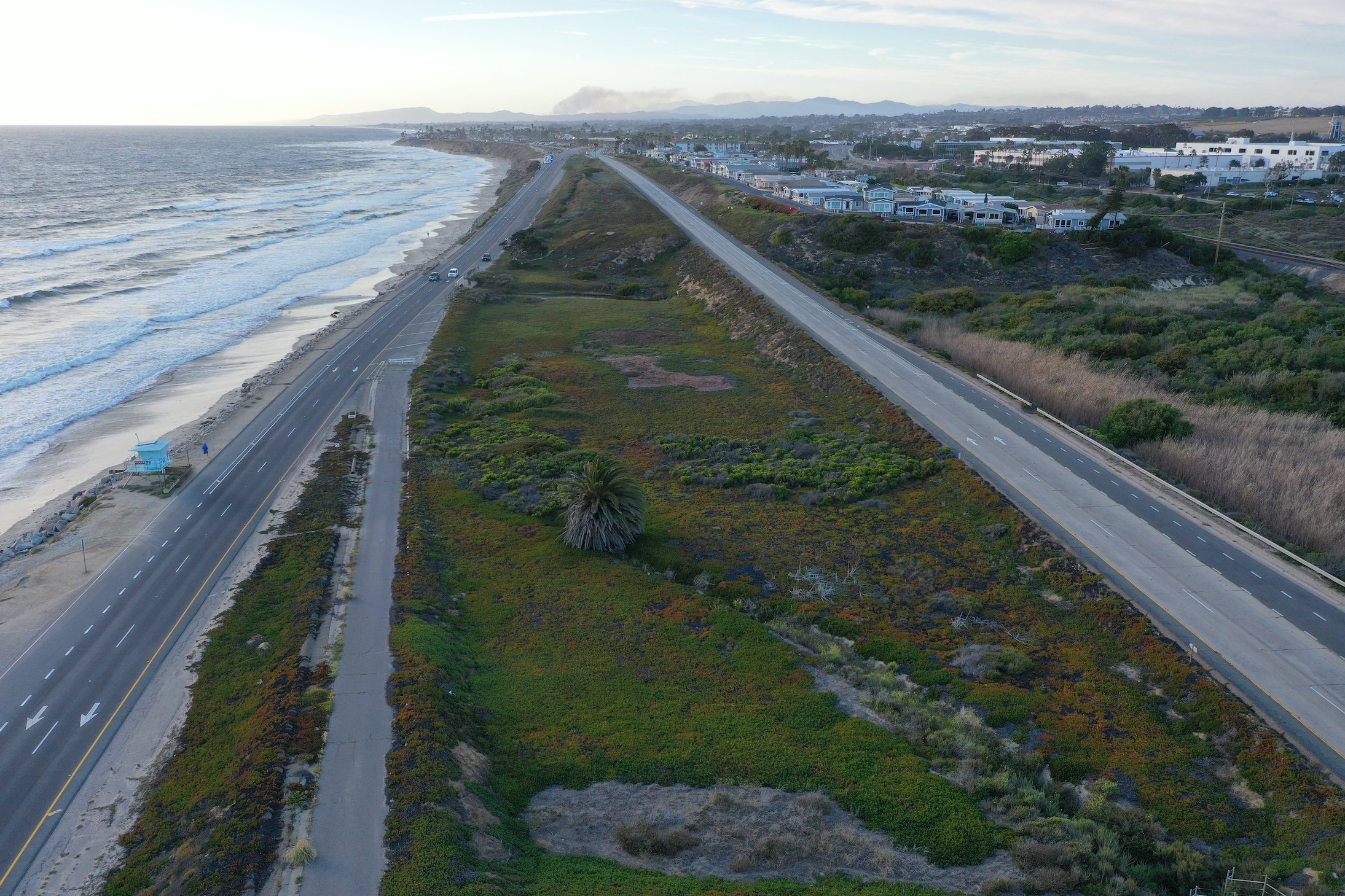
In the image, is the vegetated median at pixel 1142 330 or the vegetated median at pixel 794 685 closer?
the vegetated median at pixel 794 685

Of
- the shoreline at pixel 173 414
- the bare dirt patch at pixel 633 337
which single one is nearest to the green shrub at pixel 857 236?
the bare dirt patch at pixel 633 337

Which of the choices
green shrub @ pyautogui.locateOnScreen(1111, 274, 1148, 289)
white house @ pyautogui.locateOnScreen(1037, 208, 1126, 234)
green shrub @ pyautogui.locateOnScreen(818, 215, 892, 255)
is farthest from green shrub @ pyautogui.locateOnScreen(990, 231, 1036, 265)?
white house @ pyautogui.locateOnScreen(1037, 208, 1126, 234)

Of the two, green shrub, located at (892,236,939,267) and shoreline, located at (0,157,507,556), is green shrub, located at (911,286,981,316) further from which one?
shoreline, located at (0,157,507,556)

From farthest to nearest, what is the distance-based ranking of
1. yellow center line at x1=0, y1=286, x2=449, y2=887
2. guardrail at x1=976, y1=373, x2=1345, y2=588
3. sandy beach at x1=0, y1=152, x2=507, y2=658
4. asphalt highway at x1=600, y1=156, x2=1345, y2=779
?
sandy beach at x1=0, y1=152, x2=507, y2=658
guardrail at x1=976, y1=373, x2=1345, y2=588
asphalt highway at x1=600, y1=156, x2=1345, y2=779
yellow center line at x1=0, y1=286, x2=449, y2=887

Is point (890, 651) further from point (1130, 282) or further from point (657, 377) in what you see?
point (1130, 282)

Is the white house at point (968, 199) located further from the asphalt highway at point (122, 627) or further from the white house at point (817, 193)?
the asphalt highway at point (122, 627)
